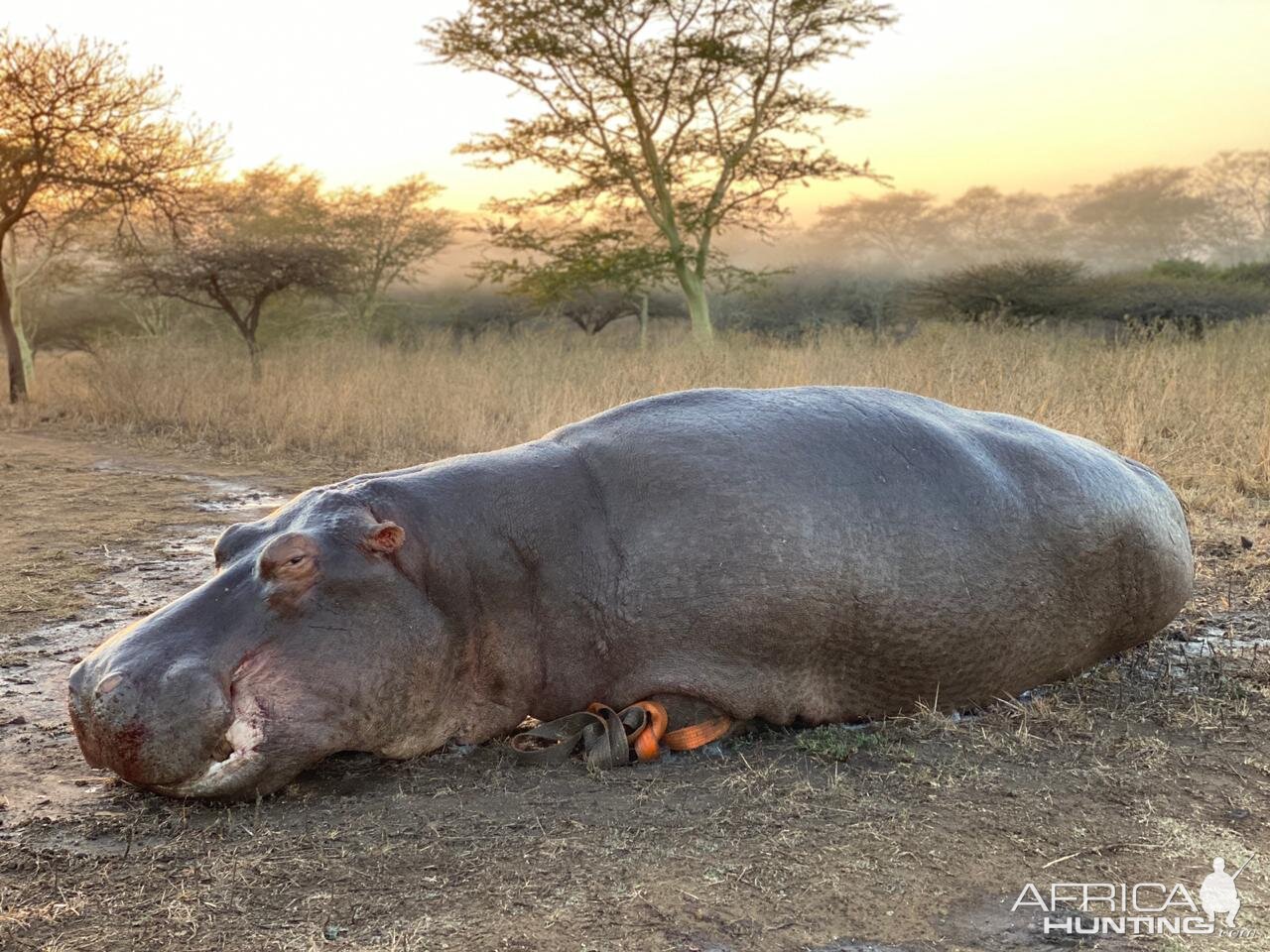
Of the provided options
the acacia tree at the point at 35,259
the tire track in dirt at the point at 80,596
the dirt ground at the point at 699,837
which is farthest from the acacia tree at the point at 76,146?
the dirt ground at the point at 699,837

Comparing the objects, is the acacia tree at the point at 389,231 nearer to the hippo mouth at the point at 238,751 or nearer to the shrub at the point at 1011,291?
the shrub at the point at 1011,291

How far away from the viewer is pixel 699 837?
7.80 feet

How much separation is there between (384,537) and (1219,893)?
2014 mm

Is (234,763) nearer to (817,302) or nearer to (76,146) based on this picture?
(76,146)

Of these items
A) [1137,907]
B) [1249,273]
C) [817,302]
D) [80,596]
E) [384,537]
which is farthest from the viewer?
[817,302]

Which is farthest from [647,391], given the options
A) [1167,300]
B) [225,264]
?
[1167,300]

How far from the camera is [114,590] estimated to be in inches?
197

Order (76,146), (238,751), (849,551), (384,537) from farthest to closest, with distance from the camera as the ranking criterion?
(76,146) < (849,551) < (384,537) < (238,751)

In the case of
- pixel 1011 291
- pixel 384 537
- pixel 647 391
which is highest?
pixel 1011 291

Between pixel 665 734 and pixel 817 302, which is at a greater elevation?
pixel 817 302

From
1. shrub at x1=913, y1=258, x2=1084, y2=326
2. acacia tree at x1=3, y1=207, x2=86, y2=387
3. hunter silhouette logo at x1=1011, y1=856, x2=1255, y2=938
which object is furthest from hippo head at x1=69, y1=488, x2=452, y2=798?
shrub at x1=913, y1=258, x2=1084, y2=326

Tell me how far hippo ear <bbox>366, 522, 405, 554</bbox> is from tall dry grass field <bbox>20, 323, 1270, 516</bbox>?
536 cm

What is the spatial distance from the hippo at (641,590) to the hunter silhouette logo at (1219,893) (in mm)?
882

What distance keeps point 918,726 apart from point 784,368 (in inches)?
333
